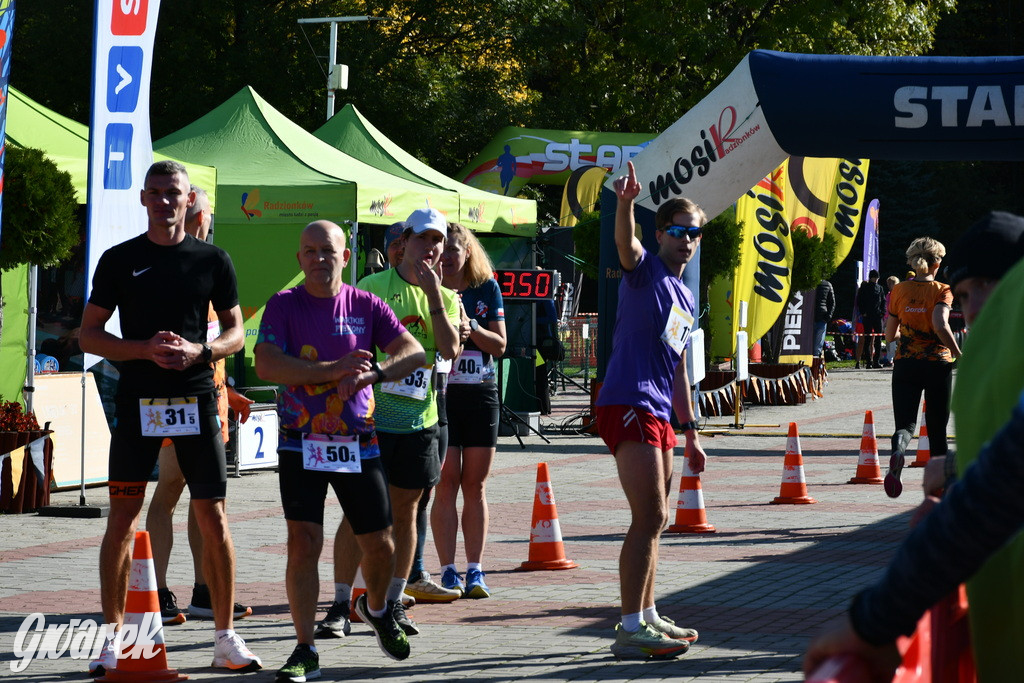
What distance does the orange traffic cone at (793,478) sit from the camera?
1134 centimetres

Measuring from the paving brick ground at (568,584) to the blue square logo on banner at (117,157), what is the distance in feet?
8.06

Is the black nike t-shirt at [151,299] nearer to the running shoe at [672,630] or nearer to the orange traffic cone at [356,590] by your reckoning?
the orange traffic cone at [356,590]

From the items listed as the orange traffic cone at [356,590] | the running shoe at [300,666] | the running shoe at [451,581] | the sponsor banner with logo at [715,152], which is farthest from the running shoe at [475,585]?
the sponsor banner with logo at [715,152]

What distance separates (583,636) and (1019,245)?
430 centimetres

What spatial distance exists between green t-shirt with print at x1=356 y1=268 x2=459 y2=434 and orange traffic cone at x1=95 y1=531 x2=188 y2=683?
1.23 meters

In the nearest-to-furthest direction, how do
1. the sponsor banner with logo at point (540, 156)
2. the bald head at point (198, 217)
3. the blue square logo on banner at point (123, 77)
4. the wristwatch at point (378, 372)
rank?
the wristwatch at point (378, 372) → the bald head at point (198, 217) → the blue square logo on banner at point (123, 77) → the sponsor banner with logo at point (540, 156)

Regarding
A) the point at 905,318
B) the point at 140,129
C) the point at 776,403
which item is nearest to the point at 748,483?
the point at 905,318

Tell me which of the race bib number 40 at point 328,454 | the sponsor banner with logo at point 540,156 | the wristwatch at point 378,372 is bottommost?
the race bib number 40 at point 328,454

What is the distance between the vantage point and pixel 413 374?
6.11 meters

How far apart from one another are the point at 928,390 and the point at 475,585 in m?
4.89

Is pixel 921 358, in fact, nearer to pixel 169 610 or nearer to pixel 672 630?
pixel 672 630

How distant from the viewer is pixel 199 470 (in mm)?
5508

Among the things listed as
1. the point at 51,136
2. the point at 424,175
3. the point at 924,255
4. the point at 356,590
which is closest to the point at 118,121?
the point at 51,136

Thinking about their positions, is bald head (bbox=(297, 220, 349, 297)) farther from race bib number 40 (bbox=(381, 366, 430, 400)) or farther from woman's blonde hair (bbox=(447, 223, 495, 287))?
woman's blonde hair (bbox=(447, 223, 495, 287))
